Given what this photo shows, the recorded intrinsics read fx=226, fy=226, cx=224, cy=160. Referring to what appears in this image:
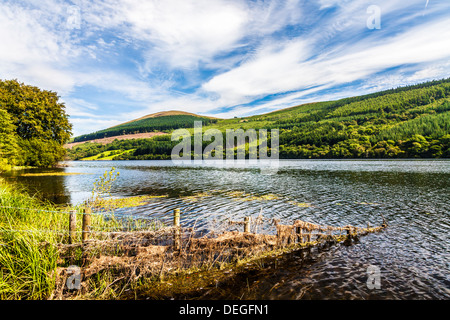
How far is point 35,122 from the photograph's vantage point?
56.2 m

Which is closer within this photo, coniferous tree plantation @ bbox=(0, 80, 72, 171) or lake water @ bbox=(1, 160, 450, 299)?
lake water @ bbox=(1, 160, 450, 299)

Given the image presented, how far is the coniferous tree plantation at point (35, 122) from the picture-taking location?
53.1 meters

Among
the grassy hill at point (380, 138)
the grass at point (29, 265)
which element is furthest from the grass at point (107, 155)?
the grass at point (29, 265)

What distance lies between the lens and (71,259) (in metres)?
7.90

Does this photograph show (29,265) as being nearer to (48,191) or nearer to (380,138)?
(48,191)

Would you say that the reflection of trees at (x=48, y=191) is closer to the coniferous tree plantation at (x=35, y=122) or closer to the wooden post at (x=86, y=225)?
the wooden post at (x=86, y=225)

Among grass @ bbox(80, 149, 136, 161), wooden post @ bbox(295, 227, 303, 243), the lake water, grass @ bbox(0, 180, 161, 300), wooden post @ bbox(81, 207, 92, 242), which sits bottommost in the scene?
the lake water

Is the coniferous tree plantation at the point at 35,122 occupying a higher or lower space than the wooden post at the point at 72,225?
higher

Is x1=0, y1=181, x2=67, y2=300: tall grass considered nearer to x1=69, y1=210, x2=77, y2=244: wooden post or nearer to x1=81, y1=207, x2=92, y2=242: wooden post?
x1=69, y1=210, x2=77, y2=244: wooden post

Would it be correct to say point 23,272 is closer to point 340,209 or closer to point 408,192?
point 340,209

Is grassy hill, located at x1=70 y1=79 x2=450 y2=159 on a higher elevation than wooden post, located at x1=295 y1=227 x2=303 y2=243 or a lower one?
higher

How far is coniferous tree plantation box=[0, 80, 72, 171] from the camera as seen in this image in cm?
5306

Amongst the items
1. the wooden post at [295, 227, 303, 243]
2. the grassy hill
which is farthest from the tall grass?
the grassy hill
